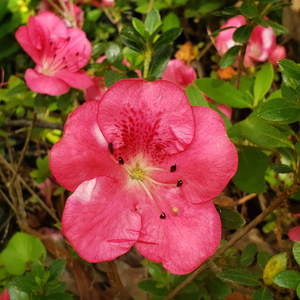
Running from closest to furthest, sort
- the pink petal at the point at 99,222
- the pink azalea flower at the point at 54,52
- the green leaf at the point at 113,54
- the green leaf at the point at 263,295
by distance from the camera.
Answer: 1. the pink petal at the point at 99,222
2. the green leaf at the point at 263,295
3. the green leaf at the point at 113,54
4. the pink azalea flower at the point at 54,52

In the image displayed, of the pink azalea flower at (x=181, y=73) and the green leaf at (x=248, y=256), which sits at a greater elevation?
the pink azalea flower at (x=181, y=73)

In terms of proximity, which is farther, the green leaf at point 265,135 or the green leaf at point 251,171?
the green leaf at point 251,171

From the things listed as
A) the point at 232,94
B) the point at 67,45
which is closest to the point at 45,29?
the point at 67,45

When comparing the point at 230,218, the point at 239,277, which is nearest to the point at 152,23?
the point at 230,218

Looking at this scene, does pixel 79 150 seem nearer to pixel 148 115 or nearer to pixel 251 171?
pixel 148 115

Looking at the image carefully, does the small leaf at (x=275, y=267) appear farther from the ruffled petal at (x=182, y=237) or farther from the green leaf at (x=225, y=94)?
the green leaf at (x=225, y=94)

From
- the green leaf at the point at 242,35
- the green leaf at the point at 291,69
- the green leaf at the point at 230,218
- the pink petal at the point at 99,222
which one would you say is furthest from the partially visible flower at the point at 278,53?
the pink petal at the point at 99,222

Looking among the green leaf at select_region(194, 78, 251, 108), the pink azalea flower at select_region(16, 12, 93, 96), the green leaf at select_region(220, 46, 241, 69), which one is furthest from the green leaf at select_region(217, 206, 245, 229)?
the pink azalea flower at select_region(16, 12, 93, 96)
